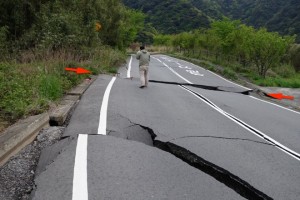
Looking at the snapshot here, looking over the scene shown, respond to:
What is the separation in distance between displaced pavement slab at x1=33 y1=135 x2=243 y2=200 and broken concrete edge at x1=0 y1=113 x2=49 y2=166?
0.90m

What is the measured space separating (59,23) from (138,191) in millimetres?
14682

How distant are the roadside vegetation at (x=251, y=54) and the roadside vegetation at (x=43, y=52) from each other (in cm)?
871

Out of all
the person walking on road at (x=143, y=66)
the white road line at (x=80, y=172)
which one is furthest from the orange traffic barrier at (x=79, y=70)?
the white road line at (x=80, y=172)

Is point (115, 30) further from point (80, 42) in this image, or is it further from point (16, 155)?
point (16, 155)

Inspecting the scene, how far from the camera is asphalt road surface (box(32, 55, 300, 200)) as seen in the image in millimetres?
4762

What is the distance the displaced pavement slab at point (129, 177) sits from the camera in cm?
454

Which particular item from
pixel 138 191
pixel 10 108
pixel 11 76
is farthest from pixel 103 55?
pixel 138 191

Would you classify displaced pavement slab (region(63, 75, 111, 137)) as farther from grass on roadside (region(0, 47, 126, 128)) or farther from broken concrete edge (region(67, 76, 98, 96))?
grass on roadside (region(0, 47, 126, 128))

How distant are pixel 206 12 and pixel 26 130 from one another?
388ft

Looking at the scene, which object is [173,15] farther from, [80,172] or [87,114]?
[80,172]

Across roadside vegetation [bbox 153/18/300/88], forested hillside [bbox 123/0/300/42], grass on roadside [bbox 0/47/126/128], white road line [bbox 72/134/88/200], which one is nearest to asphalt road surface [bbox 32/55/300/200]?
white road line [bbox 72/134/88/200]

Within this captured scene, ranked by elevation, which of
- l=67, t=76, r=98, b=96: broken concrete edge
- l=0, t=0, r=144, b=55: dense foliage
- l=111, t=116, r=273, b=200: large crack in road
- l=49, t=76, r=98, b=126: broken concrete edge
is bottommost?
l=67, t=76, r=98, b=96: broken concrete edge

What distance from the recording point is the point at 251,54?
25.6m

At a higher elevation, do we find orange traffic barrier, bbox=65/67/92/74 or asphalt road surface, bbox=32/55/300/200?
asphalt road surface, bbox=32/55/300/200
